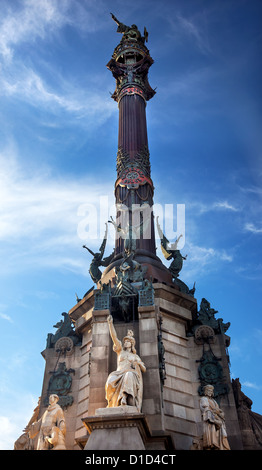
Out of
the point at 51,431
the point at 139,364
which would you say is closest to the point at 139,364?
the point at 139,364

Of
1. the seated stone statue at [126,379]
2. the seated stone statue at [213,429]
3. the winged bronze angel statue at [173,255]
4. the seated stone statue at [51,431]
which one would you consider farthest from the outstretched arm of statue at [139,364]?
the winged bronze angel statue at [173,255]

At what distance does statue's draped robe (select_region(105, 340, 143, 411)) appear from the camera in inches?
560

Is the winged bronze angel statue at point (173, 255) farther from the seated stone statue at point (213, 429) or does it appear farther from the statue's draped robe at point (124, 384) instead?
the seated stone statue at point (213, 429)

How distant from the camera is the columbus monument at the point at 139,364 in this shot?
47.3ft

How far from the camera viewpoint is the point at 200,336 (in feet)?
64.5

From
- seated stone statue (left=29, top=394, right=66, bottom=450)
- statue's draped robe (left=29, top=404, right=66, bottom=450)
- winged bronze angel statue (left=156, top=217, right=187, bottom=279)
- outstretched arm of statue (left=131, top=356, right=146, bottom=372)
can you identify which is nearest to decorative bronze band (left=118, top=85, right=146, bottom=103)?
winged bronze angel statue (left=156, top=217, right=187, bottom=279)

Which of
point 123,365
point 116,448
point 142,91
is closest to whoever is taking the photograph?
point 116,448

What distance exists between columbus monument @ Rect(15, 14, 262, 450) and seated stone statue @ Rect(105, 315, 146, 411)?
0.03 meters

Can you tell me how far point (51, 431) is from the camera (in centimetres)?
1480

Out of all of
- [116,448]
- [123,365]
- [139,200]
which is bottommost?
[116,448]

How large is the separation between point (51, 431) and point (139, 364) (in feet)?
11.6

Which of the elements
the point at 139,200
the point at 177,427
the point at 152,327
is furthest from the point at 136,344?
the point at 139,200
